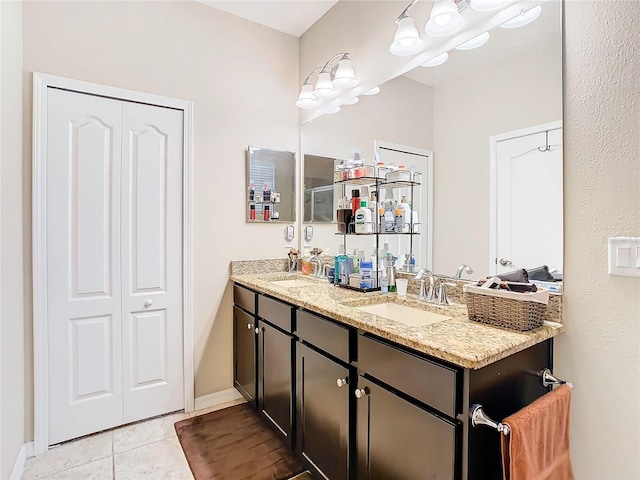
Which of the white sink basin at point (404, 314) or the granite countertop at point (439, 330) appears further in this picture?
the white sink basin at point (404, 314)

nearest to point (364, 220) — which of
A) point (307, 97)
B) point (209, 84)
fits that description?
point (307, 97)

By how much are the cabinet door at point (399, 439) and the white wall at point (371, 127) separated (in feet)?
3.45

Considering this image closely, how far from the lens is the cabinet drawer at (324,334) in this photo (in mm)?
1433

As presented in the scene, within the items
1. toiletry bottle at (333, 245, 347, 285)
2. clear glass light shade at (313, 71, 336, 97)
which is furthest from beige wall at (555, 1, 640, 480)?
clear glass light shade at (313, 71, 336, 97)

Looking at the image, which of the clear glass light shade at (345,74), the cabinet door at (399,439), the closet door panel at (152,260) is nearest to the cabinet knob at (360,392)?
the cabinet door at (399,439)

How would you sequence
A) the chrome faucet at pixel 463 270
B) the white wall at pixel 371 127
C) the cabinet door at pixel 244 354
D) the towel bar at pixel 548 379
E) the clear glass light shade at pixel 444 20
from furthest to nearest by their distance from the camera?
the cabinet door at pixel 244 354 < the white wall at pixel 371 127 < the chrome faucet at pixel 463 270 < the clear glass light shade at pixel 444 20 < the towel bar at pixel 548 379

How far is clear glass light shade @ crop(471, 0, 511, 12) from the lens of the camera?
1437mm

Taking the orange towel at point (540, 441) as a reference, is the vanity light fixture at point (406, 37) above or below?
above

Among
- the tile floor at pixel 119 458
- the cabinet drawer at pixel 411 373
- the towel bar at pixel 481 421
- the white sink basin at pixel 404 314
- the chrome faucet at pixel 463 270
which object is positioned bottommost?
the tile floor at pixel 119 458

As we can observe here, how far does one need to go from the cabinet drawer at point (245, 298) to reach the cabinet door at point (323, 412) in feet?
1.96

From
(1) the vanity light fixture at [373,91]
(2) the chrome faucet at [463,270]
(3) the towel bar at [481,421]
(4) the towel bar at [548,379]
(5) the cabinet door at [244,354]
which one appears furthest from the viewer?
(5) the cabinet door at [244,354]

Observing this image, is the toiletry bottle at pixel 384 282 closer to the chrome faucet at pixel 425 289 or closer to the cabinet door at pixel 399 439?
the chrome faucet at pixel 425 289

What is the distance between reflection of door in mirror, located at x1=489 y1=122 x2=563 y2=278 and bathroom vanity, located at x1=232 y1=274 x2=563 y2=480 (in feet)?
1.01

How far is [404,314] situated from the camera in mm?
1729
